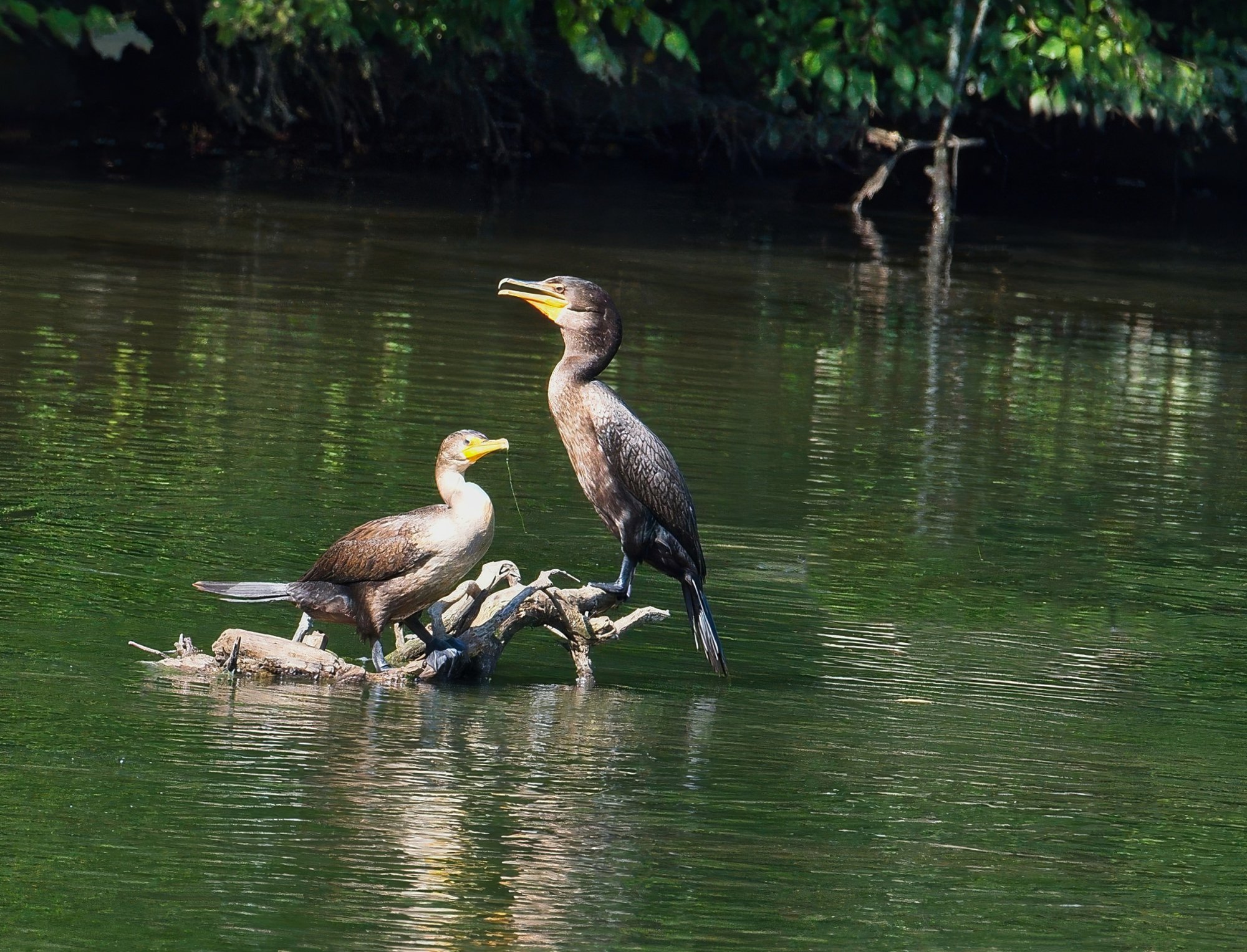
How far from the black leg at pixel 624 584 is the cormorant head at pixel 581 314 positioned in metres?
0.66

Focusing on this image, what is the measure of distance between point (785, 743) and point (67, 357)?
6296mm

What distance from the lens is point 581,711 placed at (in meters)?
6.04

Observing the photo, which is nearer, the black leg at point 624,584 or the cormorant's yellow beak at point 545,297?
the black leg at point 624,584

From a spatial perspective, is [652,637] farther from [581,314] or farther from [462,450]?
[462,450]

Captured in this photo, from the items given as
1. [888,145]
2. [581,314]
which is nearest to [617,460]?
[581,314]

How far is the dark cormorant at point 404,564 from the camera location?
596cm

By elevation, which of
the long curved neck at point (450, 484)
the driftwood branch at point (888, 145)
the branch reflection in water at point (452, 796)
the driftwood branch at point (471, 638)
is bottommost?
the branch reflection in water at point (452, 796)

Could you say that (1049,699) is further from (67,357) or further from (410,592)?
(67,357)

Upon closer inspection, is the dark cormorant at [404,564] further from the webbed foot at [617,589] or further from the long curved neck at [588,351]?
the long curved neck at [588,351]

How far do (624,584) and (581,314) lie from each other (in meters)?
0.88

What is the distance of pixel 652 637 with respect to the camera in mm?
7168

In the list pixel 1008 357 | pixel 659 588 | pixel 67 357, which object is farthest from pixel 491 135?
pixel 659 588

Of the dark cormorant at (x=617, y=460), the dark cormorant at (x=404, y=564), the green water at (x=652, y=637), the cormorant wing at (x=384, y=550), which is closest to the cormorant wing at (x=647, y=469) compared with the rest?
the dark cormorant at (x=617, y=460)

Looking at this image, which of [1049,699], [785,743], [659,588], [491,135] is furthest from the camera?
[491,135]
